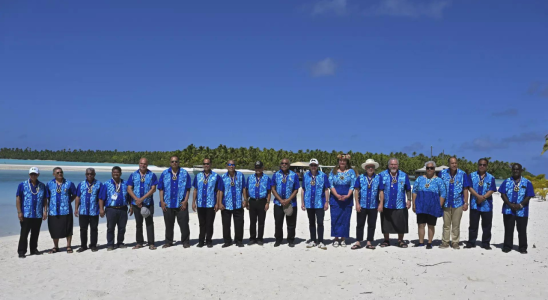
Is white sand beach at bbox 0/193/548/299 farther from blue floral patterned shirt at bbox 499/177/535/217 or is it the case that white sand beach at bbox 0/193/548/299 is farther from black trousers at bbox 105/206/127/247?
blue floral patterned shirt at bbox 499/177/535/217

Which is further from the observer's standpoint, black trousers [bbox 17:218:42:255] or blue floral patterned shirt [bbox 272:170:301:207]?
blue floral patterned shirt [bbox 272:170:301:207]

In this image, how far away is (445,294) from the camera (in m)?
5.39

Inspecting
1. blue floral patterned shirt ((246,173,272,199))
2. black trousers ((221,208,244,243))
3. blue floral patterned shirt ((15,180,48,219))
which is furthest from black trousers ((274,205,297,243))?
blue floral patterned shirt ((15,180,48,219))

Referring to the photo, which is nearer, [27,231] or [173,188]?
[27,231]

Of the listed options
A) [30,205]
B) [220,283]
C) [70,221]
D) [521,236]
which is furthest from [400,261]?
[30,205]

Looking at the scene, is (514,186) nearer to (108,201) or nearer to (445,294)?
(445,294)

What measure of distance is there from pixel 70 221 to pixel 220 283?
3.51 metres

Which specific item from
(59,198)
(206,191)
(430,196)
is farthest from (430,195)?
(59,198)

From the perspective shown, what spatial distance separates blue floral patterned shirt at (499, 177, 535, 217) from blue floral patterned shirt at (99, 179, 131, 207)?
22.3ft

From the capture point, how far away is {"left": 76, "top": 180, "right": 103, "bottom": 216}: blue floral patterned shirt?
25.2 feet

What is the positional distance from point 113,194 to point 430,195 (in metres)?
5.68

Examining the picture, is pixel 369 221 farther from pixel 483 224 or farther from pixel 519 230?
pixel 519 230

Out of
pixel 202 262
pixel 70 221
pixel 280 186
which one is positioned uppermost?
pixel 280 186

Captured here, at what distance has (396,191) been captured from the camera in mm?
7703
